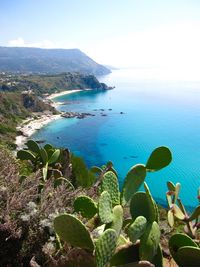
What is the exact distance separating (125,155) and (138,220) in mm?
56087

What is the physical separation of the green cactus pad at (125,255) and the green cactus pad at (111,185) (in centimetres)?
93

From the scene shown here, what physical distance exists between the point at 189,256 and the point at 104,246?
1003 mm

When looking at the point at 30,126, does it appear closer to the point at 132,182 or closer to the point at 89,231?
the point at 132,182

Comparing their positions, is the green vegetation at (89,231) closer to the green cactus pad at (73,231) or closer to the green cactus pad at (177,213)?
the green cactus pad at (73,231)

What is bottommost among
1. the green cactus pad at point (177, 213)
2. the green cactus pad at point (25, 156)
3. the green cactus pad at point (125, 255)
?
the green cactus pad at point (177, 213)

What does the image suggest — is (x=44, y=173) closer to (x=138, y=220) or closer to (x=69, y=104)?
(x=138, y=220)

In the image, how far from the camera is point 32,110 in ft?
335

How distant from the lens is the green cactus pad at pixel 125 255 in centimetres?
344

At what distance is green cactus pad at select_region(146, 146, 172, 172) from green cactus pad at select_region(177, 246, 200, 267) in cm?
184

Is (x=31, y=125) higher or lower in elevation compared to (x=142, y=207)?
lower

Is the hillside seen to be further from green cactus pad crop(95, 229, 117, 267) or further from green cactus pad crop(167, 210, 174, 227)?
green cactus pad crop(95, 229, 117, 267)

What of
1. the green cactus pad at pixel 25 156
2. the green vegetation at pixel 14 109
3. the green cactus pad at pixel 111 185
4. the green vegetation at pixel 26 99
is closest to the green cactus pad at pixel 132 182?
the green cactus pad at pixel 111 185

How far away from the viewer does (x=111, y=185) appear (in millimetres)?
4348

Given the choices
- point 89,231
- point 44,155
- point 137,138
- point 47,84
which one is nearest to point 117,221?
point 89,231
